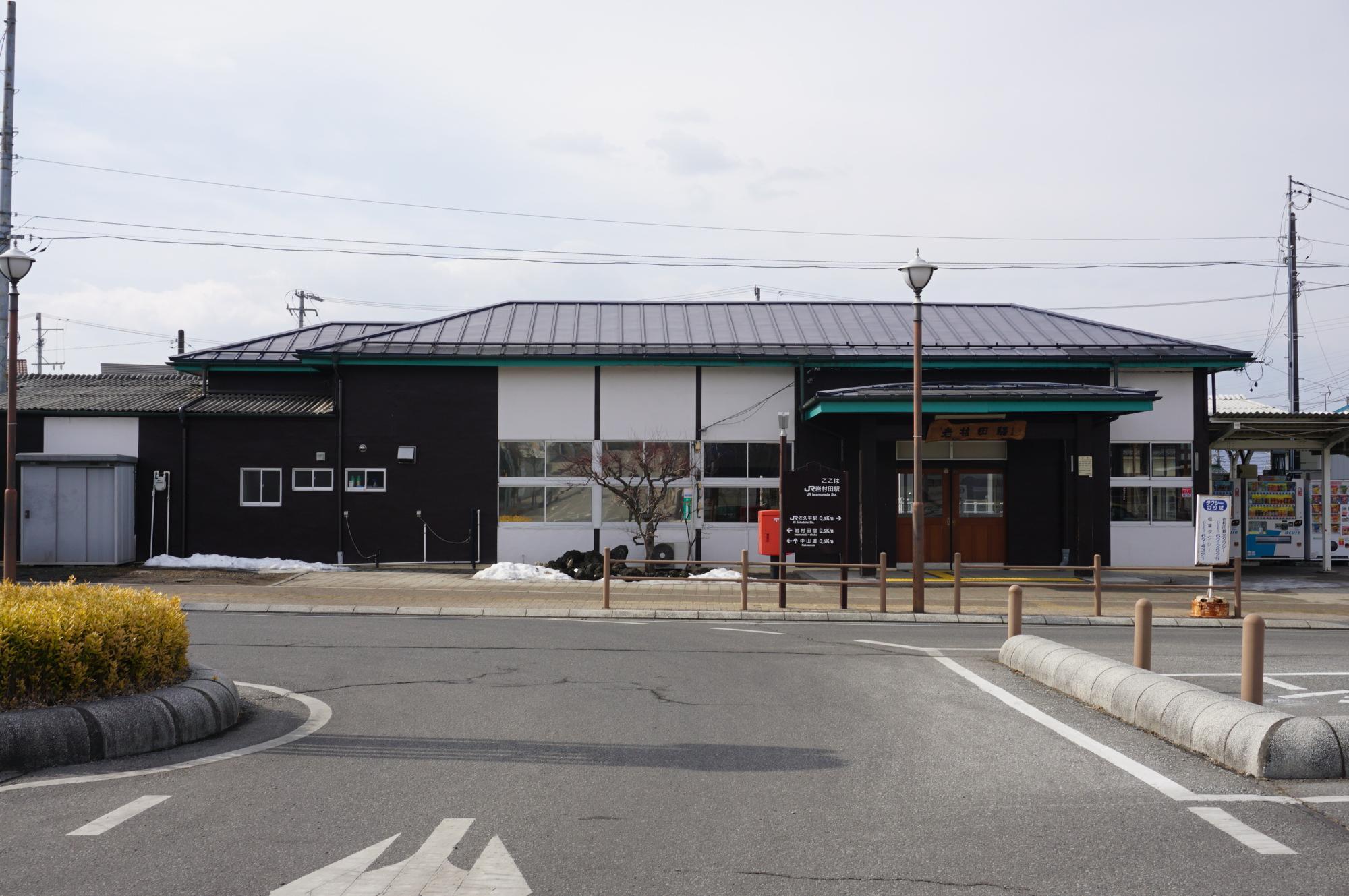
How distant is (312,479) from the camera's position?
25.7 meters

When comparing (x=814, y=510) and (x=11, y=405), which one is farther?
(x=814, y=510)

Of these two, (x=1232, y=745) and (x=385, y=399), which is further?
(x=385, y=399)

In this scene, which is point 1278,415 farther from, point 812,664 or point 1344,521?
point 812,664

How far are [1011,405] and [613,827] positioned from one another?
19.4m

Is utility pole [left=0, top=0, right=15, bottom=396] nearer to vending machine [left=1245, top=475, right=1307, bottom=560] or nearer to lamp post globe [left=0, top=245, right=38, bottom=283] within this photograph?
lamp post globe [left=0, top=245, right=38, bottom=283]

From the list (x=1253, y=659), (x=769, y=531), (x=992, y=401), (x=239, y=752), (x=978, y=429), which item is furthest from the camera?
(x=978, y=429)

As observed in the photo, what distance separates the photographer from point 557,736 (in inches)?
328

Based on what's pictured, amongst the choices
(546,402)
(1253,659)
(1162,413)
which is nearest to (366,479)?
(546,402)

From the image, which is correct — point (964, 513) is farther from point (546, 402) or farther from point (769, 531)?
point (546, 402)

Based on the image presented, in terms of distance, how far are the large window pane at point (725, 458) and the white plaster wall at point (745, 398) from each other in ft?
0.51

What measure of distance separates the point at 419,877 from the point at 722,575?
18.6 m

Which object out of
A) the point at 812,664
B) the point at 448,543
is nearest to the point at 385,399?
the point at 448,543

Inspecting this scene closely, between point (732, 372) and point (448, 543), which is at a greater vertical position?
point (732, 372)

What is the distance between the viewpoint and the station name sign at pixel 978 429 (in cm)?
2448
